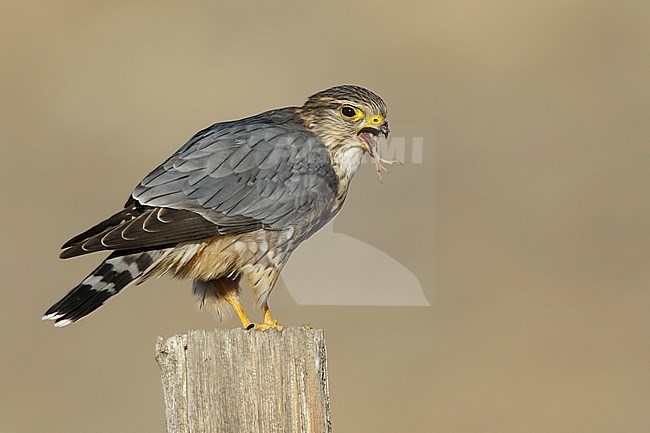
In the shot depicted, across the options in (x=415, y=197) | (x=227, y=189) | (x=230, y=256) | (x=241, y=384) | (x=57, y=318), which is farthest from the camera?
(x=415, y=197)

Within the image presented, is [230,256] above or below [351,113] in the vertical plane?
below

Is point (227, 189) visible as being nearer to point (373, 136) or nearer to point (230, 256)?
point (230, 256)

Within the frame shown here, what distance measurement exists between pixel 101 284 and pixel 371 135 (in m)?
1.56

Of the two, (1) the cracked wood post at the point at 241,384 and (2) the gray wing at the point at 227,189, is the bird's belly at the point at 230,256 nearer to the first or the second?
(2) the gray wing at the point at 227,189

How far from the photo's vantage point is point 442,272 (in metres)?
13.4

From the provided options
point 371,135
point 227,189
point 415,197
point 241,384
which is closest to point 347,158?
point 371,135

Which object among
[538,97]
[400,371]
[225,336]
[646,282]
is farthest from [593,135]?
[225,336]

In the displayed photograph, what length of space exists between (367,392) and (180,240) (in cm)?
631

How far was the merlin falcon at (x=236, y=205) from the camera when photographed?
17.5 feet

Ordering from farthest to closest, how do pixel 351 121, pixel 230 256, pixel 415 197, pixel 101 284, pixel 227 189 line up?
pixel 415 197
pixel 351 121
pixel 230 256
pixel 227 189
pixel 101 284

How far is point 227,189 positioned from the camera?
570 centimetres

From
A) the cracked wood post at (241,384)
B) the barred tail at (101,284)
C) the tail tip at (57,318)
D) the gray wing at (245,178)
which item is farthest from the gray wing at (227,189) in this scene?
the cracked wood post at (241,384)

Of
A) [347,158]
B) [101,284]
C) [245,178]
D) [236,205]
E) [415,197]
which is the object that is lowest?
[101,284]

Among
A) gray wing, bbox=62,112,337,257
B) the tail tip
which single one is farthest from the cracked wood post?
gray wing, bbox=62,112,337,257
